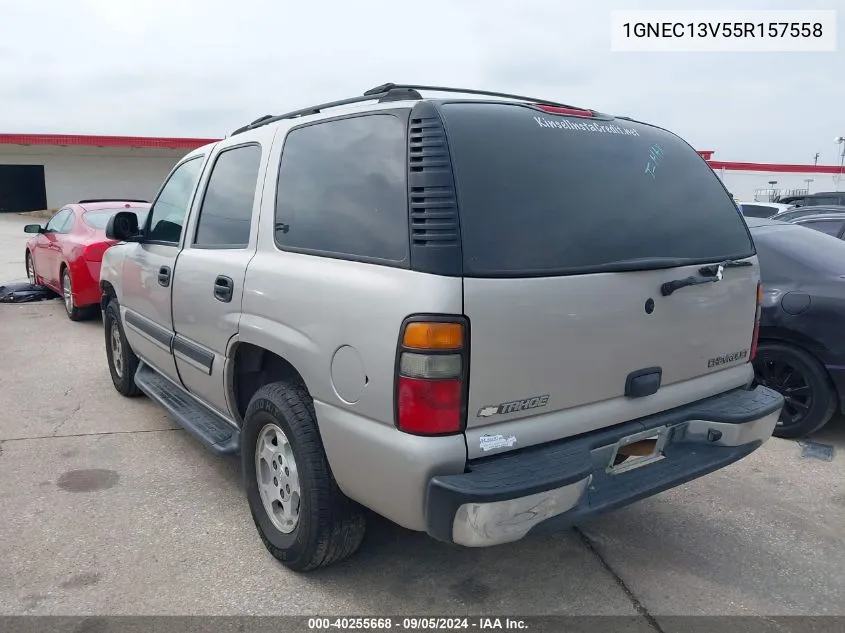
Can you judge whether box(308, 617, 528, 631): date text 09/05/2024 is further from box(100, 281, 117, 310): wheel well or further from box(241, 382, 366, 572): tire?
box(100, 281, 117, 310): wheel well

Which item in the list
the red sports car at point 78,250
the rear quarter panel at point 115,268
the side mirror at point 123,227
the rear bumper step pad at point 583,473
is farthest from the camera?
the red sports car at point 78,250

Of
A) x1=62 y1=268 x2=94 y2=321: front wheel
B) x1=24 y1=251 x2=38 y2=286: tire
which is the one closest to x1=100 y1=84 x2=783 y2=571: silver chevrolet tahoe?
x1=62 y1=268 x2=94 y2=321: front wheel

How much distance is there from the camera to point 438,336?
2.18m

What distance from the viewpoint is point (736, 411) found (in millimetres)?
2961

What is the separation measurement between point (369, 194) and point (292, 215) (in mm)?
572

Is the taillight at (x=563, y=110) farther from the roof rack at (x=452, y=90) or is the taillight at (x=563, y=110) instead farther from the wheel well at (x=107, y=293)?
the wheel well at (x=107, y=293)

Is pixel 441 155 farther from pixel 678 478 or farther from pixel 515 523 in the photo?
pixel 678 478

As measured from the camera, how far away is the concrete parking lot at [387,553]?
2.78 m

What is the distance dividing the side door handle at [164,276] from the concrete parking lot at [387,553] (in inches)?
44.2

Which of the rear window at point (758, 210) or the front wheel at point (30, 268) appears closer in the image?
→ the front wheel at point (30, 268)

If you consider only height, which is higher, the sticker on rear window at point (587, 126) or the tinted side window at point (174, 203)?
the sticker on rear window at point (587, 126)

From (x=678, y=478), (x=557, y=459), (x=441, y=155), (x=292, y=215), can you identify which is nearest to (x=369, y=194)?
(x=441, y=155)

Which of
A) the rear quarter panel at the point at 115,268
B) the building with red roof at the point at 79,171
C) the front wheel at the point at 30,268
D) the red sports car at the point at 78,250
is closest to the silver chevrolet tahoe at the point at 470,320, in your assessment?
the rear quarter panel at the point at 115,268

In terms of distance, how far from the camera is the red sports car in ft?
26.0
